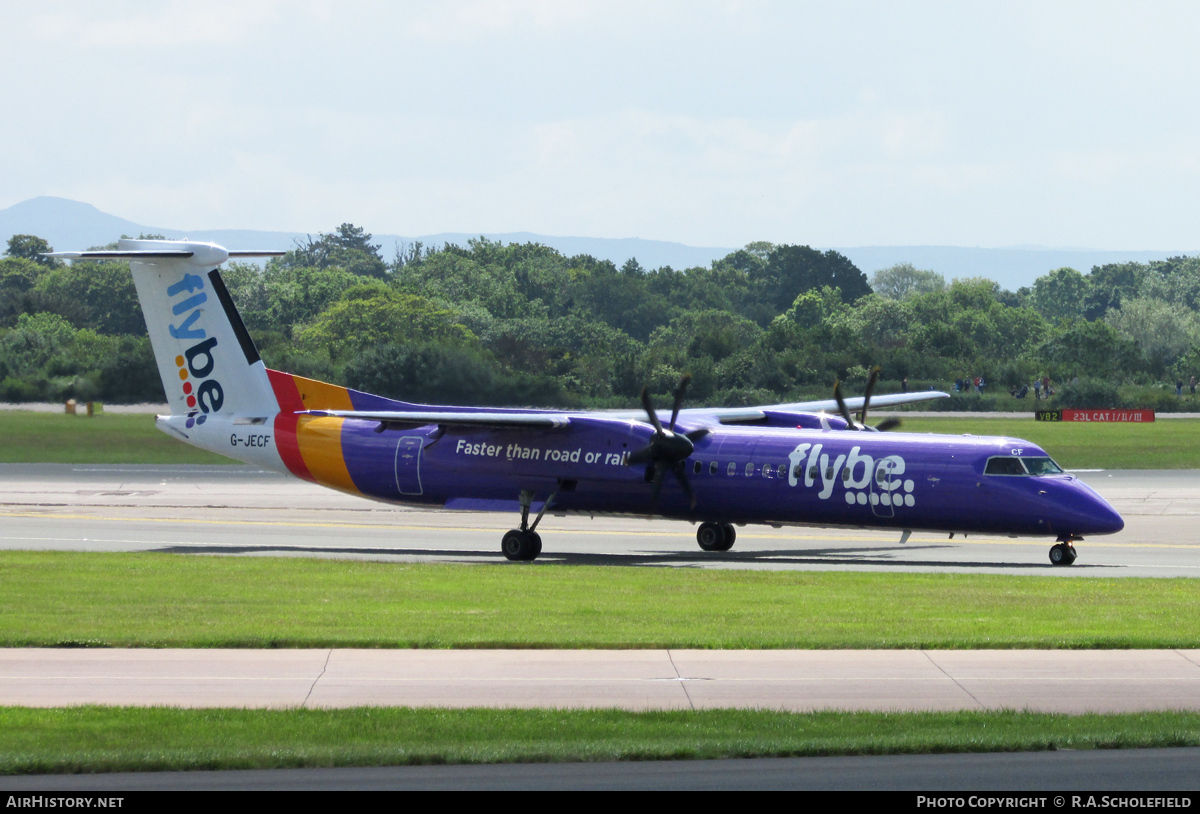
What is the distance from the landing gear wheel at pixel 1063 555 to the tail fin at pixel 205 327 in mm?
18965

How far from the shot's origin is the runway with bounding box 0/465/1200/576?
28.9m

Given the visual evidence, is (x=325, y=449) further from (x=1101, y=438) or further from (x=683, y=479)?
(x=1101, y=438)

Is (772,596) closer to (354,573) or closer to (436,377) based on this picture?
(354,573)

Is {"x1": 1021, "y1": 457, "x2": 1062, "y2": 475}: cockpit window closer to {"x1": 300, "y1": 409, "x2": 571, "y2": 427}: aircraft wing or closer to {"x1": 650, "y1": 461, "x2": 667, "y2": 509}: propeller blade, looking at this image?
{"x1": 650, "y1": 461, "x2": 667, "y2": 509}: propeller blade

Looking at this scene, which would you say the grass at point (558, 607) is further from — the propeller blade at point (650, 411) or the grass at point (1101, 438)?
the grass at point (1101, 438)

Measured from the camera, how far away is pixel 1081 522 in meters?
26.7

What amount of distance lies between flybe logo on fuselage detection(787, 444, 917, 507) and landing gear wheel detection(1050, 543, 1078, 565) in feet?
10.0

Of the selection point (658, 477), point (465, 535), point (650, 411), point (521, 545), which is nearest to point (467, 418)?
point (521, 545)

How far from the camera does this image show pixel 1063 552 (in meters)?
27.3

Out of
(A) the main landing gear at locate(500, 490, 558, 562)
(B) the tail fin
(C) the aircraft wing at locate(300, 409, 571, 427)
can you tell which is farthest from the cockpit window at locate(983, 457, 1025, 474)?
(B) the tail fin

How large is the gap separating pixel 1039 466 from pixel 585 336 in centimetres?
4303

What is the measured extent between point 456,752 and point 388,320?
5779cm

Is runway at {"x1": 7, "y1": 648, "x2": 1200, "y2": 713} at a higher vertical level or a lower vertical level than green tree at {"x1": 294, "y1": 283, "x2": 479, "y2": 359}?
lower

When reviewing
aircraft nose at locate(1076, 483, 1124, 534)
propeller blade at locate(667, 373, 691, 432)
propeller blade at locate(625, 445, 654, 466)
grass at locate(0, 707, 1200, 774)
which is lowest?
aircraft nose at locate(1076, 483, 1124, 534)
